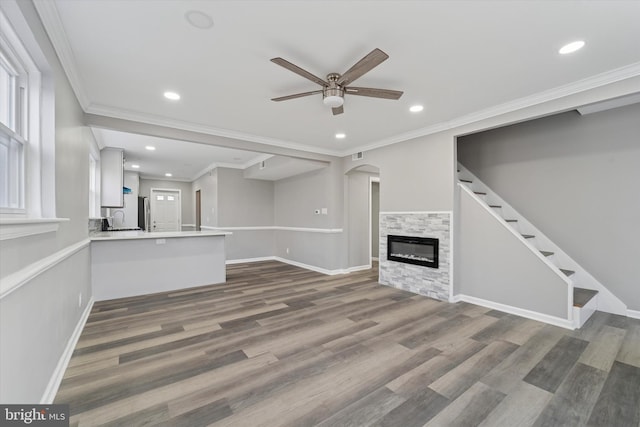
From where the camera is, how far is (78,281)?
2975 mm

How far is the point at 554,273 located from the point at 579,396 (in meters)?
1.70

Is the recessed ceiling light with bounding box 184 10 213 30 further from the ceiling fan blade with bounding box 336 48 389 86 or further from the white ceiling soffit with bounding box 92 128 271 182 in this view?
the white ceiling soffit with bounding box 92 128 271 182

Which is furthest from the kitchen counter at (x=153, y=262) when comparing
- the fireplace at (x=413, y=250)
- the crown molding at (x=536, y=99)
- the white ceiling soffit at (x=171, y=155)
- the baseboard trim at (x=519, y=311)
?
the baseboard trim at (x=519, y=311)

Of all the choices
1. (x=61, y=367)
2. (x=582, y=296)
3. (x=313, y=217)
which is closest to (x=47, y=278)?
(x=61, y=367)

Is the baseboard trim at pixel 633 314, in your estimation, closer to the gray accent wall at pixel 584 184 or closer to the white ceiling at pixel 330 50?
the gray accent wall at pixel 584 184

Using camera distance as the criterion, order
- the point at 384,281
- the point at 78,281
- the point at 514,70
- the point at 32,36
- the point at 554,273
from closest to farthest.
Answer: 1. the point at 32,36
2. the point at 514,70
3. the point at 78,281
4. the point at 554,273
5. the point at 384,281

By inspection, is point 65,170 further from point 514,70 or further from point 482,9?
point 514,70

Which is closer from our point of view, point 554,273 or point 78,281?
point 78,281

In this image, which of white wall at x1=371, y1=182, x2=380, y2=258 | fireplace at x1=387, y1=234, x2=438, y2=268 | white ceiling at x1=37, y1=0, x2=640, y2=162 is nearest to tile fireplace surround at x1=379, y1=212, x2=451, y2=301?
fireplace at x1=387, y1=234, x2=438, y2=268

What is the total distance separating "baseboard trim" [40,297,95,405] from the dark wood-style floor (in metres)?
0.06

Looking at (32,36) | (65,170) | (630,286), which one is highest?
(32,36)

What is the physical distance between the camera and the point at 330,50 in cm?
229

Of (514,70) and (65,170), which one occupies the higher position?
(514,70)

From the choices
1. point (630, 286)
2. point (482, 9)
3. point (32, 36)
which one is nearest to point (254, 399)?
point (32, 36)
